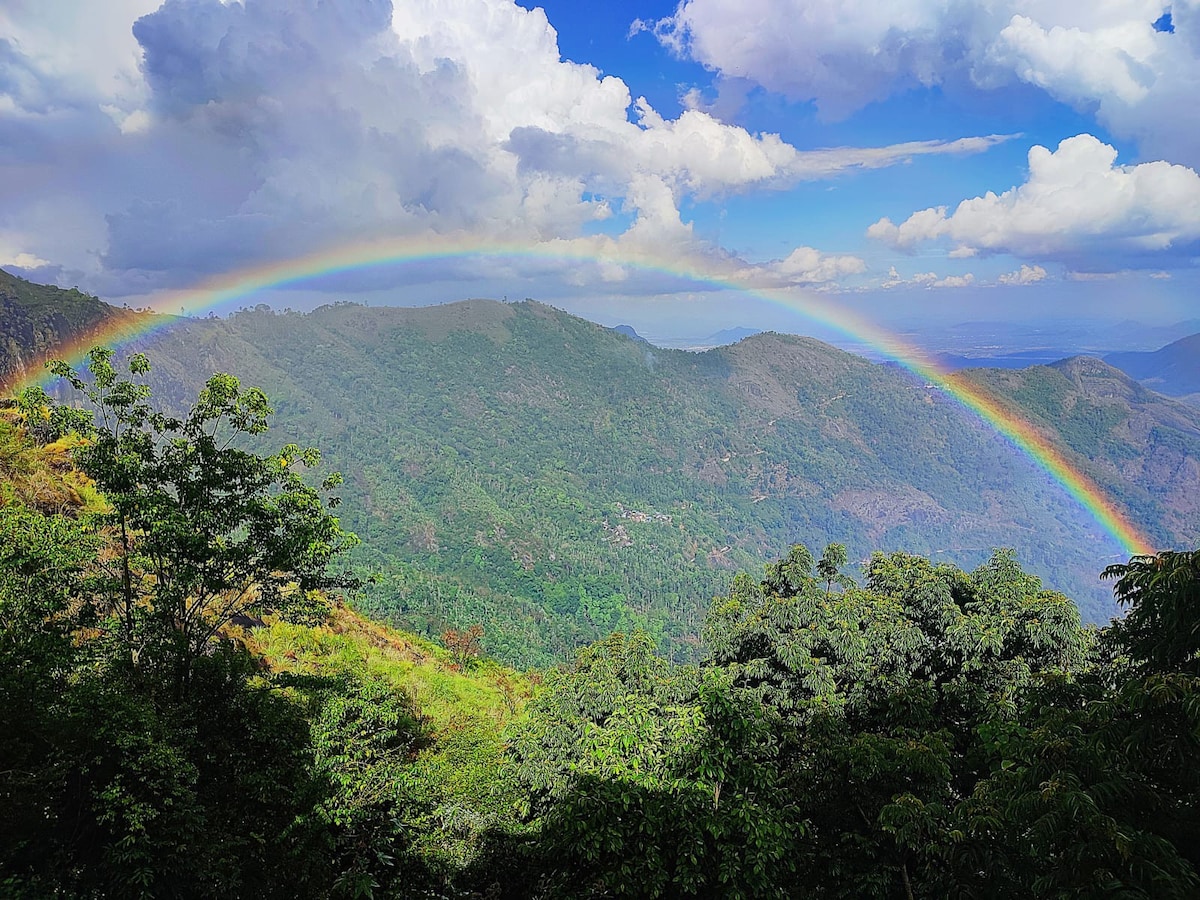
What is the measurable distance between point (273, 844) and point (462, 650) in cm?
3027

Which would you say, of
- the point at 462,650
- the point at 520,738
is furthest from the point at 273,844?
the point at 462,650

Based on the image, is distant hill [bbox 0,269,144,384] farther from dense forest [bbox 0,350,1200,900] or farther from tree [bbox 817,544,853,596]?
tree [bbox 817,544,853,596]

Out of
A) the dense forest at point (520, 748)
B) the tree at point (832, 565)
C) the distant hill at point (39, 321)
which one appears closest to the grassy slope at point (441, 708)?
the dense forest at point (520, 748)

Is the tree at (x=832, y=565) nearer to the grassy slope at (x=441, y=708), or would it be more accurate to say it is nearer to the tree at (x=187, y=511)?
the grassy slope at (x=441, y=708)

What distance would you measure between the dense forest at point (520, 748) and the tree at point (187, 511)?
46 mm

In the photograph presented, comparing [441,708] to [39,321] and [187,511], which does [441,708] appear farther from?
[39,321]

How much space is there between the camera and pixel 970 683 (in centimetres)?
1233

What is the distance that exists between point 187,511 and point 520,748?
262 inches

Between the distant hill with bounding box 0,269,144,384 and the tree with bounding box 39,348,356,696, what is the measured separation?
157ft

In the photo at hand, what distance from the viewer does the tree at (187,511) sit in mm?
8609

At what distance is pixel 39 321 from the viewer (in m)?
75.4

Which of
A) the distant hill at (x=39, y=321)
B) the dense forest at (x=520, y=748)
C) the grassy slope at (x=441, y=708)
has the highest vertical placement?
the distant hill at (x=39, y=321)

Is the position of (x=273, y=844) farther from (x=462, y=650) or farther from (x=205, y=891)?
(x=462, y=650)

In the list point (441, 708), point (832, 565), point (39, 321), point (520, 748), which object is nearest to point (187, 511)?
point (520, 748)
